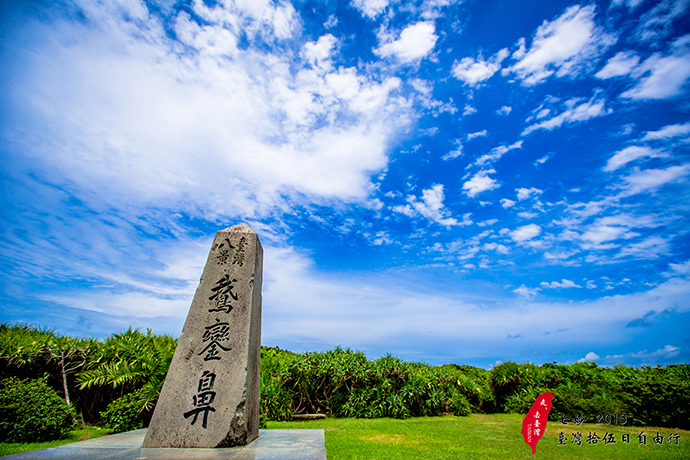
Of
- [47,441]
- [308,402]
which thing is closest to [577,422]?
[308,402]

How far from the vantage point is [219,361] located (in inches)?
185

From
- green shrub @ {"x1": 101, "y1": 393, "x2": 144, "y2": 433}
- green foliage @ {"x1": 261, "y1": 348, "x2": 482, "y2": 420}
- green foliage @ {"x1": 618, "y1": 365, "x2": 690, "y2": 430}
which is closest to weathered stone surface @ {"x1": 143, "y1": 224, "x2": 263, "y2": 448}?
green shrub @ {"x1": 101, "y1": 393, "x2": 144, "y2": 433}

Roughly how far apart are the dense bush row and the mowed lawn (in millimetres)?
581

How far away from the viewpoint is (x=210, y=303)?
5.08 m

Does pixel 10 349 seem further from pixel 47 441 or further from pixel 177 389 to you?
pixel 177 389

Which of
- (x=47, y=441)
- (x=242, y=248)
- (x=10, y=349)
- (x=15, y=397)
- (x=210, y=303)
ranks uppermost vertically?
(x=242, y=248)

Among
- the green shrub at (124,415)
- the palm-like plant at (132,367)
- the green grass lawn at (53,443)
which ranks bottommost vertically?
the green grass lawn at (53,443)

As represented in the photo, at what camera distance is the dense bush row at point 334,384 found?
21.9 ft

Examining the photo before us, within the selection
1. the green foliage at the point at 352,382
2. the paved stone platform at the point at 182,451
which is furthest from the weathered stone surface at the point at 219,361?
the green foliage at the point at 352,382

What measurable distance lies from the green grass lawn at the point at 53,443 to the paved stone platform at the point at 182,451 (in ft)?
4.36

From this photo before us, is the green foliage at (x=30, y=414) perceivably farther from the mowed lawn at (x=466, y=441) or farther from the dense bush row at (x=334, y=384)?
the mowed lawn at (x=466, y=441)

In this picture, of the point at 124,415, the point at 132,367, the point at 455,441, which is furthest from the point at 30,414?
the point at 455,441

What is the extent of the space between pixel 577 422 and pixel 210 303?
9.38 meters

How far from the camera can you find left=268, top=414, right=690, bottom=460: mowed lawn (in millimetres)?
5301
